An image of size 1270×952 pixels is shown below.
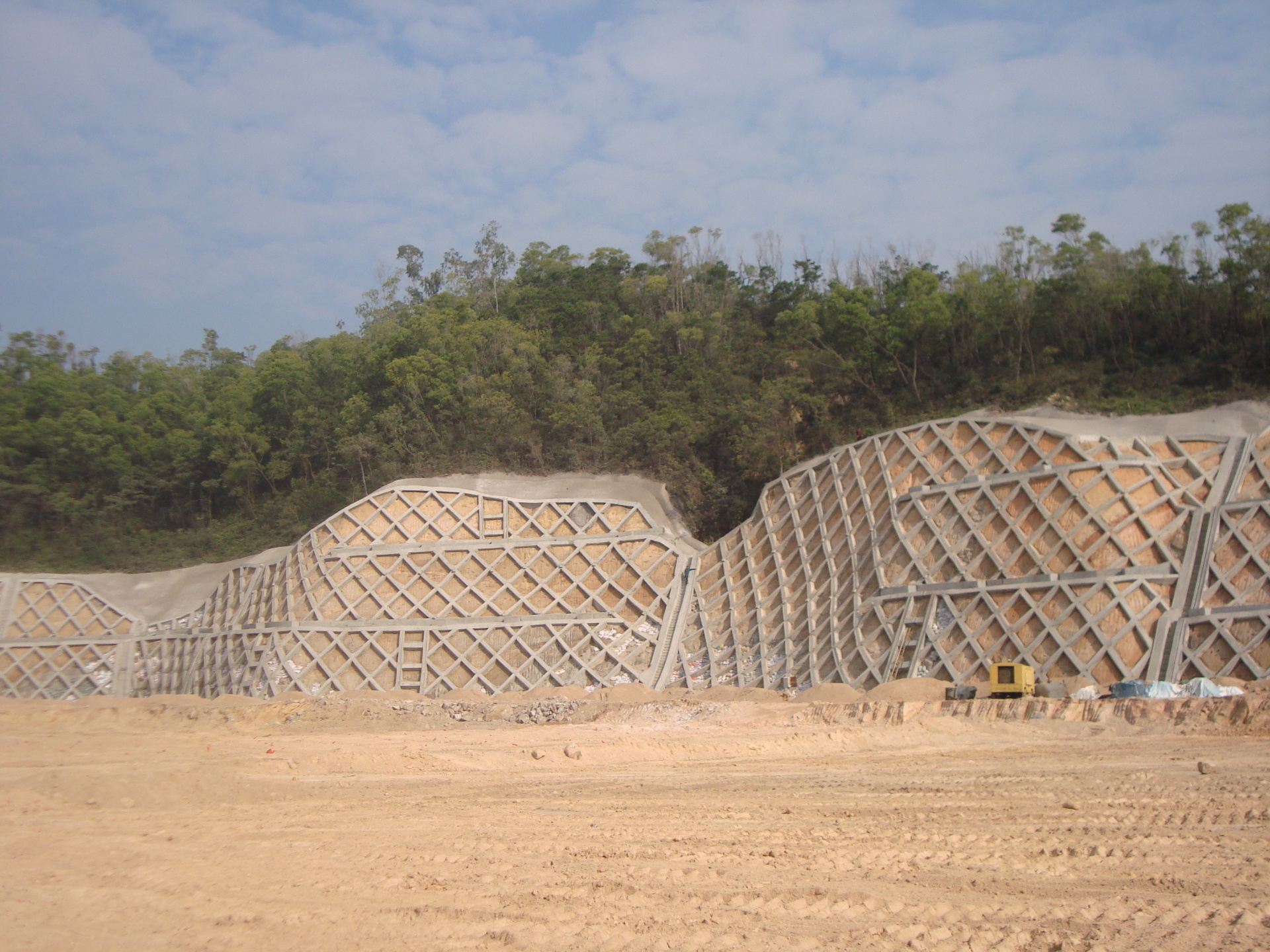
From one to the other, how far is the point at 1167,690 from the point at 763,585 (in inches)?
397

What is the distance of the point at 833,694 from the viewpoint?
18297 mm

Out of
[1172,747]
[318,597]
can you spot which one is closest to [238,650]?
[318,597]

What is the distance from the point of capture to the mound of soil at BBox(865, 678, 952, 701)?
56.4ft

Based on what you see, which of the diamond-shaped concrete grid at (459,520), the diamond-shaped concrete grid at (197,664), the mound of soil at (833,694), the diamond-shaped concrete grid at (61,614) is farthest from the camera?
the diamond-shaped concrete grid at (61,614)

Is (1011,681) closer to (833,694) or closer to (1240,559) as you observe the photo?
(833,694)

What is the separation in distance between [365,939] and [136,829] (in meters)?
4.54

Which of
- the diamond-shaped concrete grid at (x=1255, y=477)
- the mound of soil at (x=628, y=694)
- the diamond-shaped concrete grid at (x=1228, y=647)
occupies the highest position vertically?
the diamond-shaped concrete grid at (x=1255, y=477)

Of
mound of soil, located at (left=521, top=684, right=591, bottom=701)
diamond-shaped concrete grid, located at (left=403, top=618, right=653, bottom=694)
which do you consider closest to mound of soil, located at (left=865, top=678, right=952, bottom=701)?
diamond-shaped concrete grid, located at (left=403, top=618, right=653, bottom=694)

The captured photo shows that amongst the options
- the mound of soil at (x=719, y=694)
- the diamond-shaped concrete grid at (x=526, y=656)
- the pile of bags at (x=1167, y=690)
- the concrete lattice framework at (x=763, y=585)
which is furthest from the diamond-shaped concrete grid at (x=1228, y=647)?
the diamond-shaped concrete grid at (x=526, y=656)

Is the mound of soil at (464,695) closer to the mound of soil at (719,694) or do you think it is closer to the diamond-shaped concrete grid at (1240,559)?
the mound of soil at (719,694)

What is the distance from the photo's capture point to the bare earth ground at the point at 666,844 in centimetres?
576

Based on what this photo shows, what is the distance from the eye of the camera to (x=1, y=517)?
1761 inches

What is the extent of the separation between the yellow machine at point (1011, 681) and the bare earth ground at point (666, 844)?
1.45 meters

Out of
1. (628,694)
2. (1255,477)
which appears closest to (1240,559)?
(1255,477)
